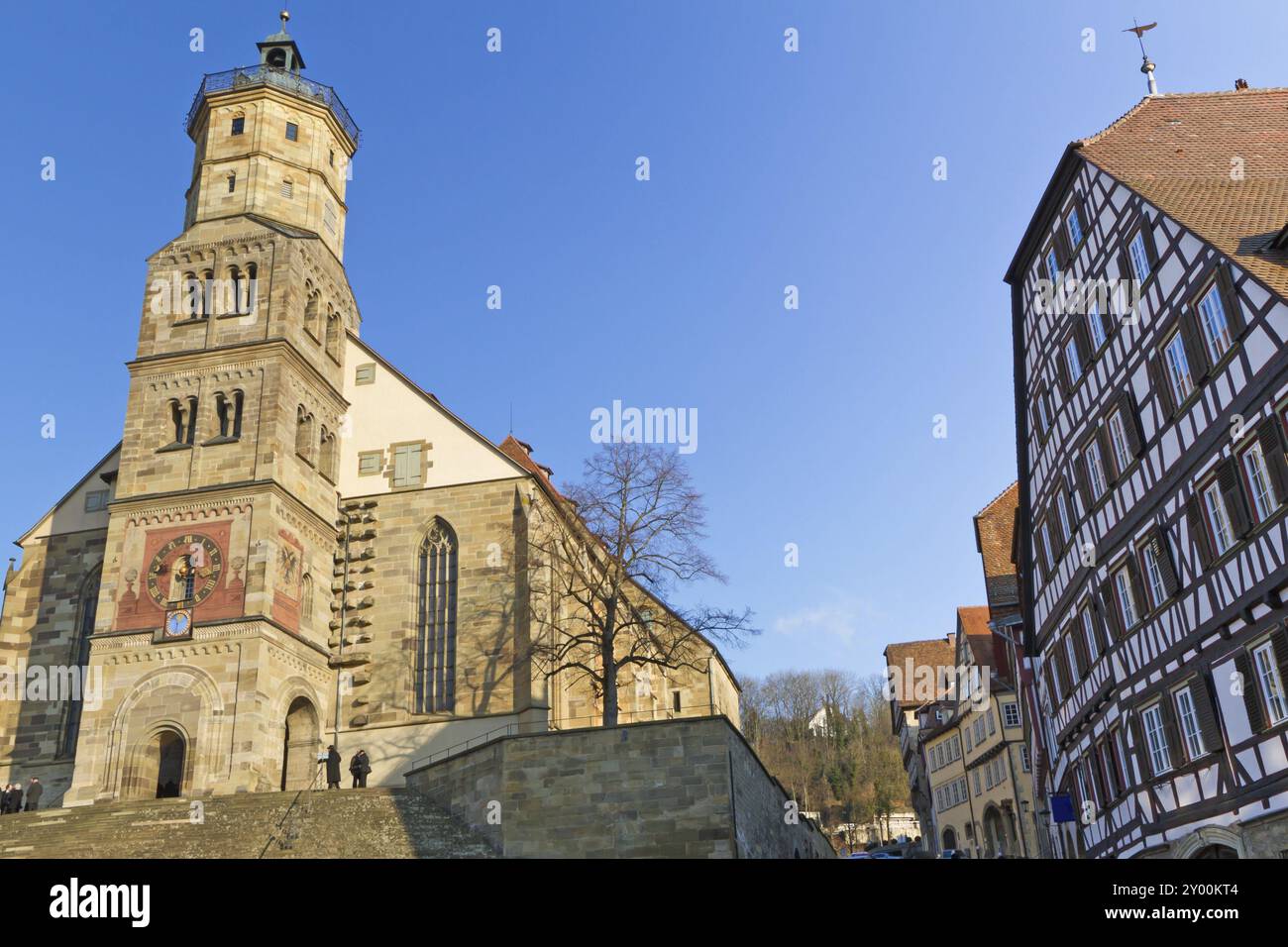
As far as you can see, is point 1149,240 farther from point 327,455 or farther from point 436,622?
A: point 327,455

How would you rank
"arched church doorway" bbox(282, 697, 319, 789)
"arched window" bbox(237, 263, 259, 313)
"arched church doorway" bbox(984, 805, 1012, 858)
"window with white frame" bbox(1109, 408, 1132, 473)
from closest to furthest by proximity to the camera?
"window with white frame" bbox(1109, 408, 1132, 473), "arched church doorway" bbox(282, 697, 319, 789), "arched window" bbox(237, 263, 259, 313), "arched church doorway" bbox(984, 805, 1012, 858)

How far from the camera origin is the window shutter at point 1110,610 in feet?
68.4

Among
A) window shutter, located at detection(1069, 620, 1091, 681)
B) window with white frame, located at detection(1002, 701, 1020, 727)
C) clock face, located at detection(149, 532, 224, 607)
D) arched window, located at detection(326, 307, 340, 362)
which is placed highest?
arched window, located at detection(326, 307, 340, 362)

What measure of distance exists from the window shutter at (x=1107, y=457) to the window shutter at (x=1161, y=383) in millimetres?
2079

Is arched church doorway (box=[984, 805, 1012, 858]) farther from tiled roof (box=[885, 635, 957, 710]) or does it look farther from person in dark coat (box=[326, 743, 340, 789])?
person in dark coat (box=[326, 743, 340, 789])

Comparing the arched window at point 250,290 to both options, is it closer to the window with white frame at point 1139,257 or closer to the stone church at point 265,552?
the stone church at point 265,552

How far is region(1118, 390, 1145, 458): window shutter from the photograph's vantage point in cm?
1952

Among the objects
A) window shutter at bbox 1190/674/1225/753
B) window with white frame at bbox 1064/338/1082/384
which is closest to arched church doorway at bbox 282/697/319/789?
window with white frame at bbox 1064/338/1082/384

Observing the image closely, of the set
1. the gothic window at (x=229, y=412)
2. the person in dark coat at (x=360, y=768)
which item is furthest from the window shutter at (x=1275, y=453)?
the gothic window at (x=229, y=412)

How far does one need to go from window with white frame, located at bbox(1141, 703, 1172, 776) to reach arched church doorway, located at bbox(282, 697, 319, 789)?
66.8ft

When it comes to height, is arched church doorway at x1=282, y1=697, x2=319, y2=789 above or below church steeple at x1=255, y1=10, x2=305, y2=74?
below

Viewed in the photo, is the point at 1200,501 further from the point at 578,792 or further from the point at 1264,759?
the point at 578,792

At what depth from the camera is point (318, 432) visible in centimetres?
3338
